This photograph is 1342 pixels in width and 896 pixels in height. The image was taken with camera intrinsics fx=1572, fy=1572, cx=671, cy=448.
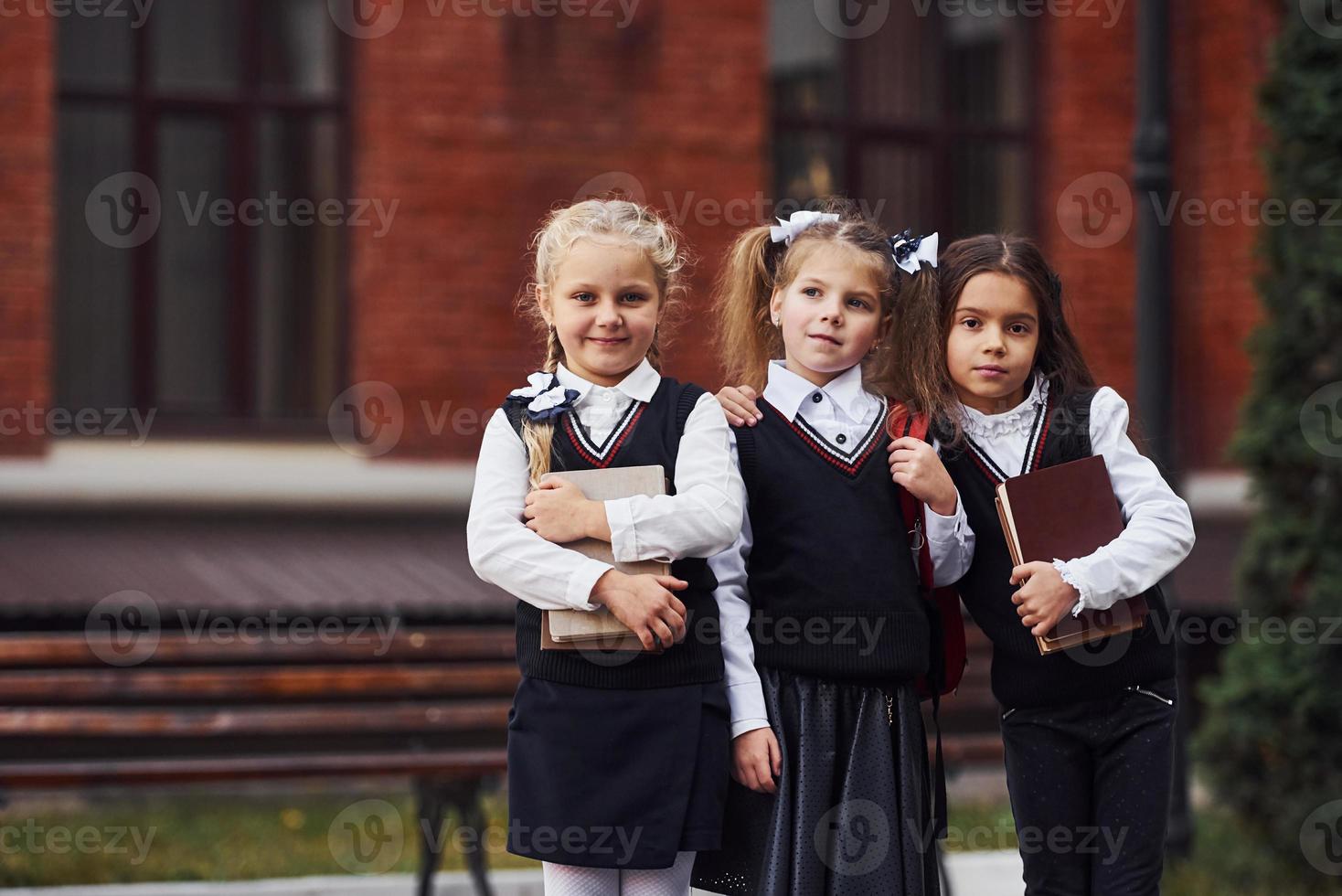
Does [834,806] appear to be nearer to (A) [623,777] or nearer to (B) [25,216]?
(A) [623,777]

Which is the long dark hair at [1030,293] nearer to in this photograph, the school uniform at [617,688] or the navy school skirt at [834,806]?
the school uniform at [617,688]

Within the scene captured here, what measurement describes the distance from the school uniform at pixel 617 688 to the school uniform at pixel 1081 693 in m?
0.54

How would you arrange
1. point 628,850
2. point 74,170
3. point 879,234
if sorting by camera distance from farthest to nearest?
point 74,170
point 879,234
point 628,850

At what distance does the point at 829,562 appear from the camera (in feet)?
9.24

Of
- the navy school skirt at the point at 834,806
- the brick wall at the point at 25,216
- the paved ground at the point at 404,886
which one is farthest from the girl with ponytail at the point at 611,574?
the brick wall at the point at 25,216

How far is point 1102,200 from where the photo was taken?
8.70 m

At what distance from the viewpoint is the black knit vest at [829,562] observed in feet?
9.20

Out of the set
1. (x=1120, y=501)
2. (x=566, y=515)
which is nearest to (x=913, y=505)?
(x=1120, y=501)

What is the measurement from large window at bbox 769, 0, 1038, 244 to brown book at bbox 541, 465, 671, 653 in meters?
5.68

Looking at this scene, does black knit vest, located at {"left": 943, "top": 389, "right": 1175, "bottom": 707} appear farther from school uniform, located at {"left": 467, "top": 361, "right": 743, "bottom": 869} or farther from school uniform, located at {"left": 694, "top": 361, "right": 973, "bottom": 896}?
school uniform, located at {"left": 467, "top": 361, "right": 743, "bottom": 869}

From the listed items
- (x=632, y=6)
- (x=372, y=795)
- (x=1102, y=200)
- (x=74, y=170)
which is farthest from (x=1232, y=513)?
(x=74, y=170)

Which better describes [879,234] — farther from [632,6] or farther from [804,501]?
[632,6]

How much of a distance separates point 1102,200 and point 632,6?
2.87m

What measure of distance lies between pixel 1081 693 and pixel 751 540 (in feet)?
2.22
